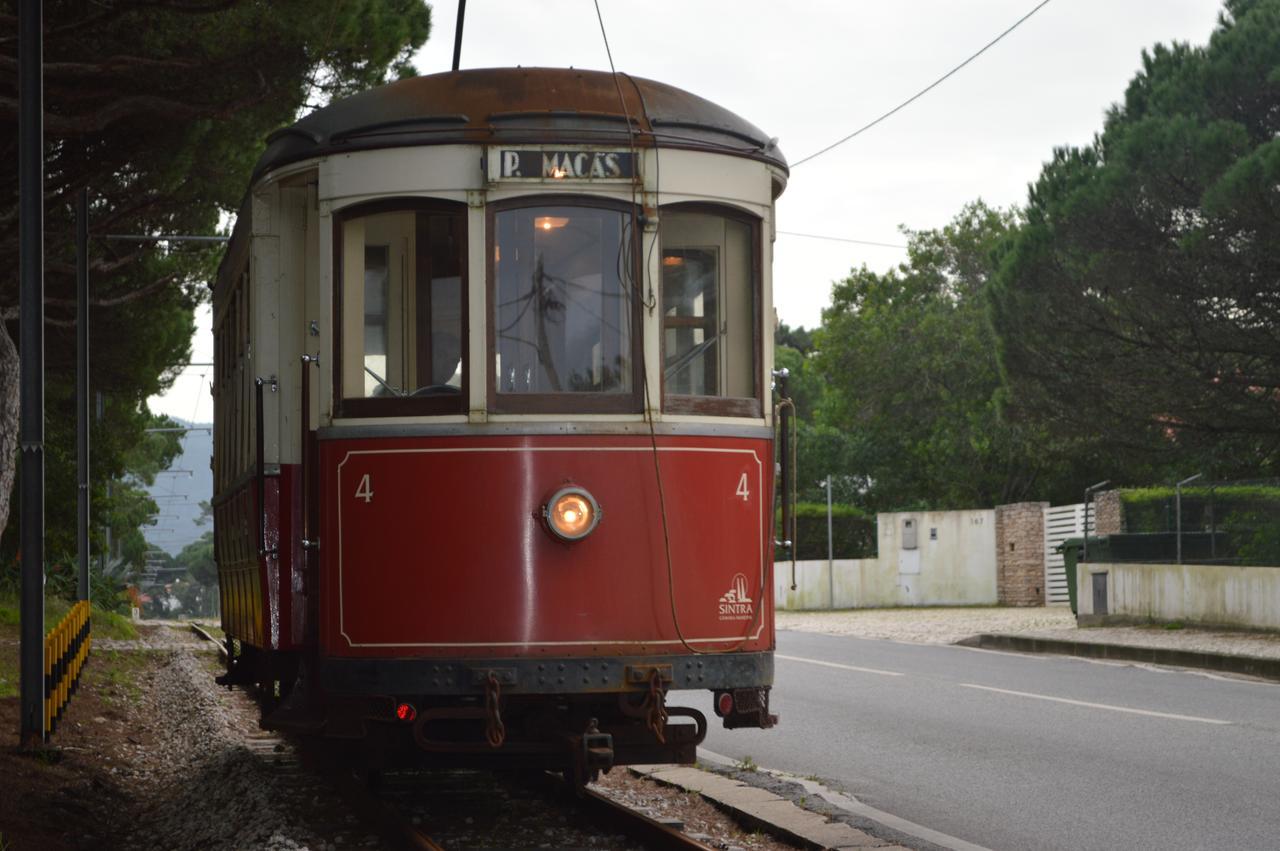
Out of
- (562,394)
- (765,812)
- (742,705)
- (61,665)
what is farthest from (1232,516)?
(562,394)

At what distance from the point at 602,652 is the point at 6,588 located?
85.1 feet

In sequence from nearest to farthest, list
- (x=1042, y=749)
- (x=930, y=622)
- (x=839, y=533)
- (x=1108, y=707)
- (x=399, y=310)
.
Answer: (x=399, y=310) < (x=1042, y=749) < (x=1108, y=707) < (x=930, y=622) < (x=839, y=533)

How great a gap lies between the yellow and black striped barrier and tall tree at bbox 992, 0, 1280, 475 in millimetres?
15474

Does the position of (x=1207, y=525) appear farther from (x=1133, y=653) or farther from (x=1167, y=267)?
(x=1133, y=653)

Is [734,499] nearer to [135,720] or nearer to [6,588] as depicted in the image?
[135,720]

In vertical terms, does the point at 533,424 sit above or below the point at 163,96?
below

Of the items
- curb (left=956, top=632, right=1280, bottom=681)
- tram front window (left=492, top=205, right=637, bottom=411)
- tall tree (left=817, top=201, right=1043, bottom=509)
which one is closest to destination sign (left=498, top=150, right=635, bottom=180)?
tram front window (left=492, top=205, right=637, bottom=411)

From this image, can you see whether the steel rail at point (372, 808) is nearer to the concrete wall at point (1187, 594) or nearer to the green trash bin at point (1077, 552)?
the concrete wall at point (1187, 594)

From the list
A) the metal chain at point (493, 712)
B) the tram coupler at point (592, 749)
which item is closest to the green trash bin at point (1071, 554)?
the tram coupler at point (592, 749)

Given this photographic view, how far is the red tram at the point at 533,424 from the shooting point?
805cm

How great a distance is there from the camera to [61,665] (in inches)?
560

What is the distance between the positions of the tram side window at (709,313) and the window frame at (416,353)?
889 millimetres

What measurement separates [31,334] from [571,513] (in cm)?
509

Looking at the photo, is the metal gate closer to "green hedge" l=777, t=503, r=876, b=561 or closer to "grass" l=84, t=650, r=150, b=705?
"green hedge" l=777, t=503, r=876, b=561
